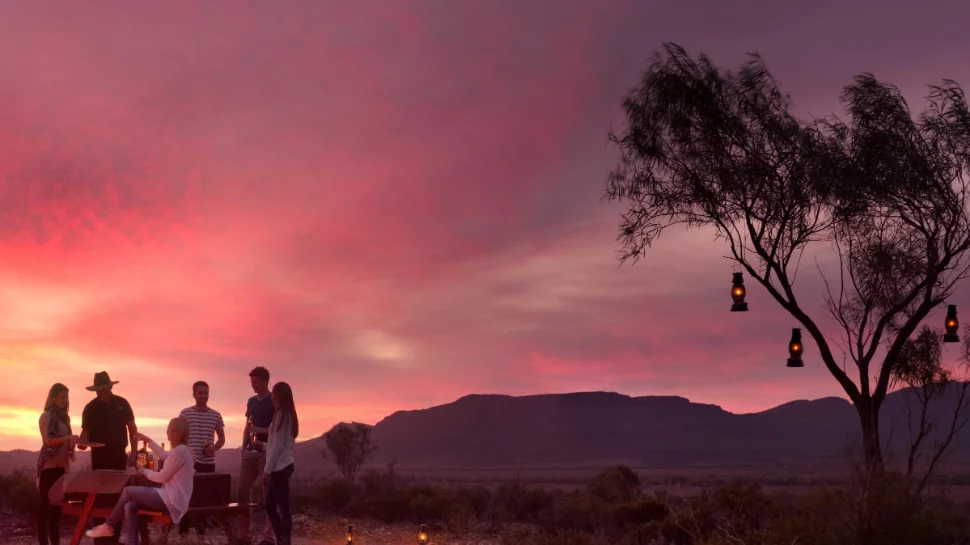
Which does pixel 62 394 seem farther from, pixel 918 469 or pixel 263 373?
pixel 918 469

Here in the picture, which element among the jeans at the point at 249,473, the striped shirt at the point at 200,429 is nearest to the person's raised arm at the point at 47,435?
the striped shirt at the point at 200,429

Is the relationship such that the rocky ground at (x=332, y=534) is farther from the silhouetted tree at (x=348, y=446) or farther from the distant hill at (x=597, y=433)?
the distant hill at (x=597, y=433)

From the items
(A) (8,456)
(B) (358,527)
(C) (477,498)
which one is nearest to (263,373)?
(B) (358,527)

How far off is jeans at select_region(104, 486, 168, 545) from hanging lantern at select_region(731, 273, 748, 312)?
9382mm

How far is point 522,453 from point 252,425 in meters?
121

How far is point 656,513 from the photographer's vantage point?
65.0 feet

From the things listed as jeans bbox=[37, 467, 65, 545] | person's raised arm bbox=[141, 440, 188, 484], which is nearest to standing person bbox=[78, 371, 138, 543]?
jeans bbox=[37, 467, 65, 545]

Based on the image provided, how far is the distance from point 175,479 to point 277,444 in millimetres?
1781

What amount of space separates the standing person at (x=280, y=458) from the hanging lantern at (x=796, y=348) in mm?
8236

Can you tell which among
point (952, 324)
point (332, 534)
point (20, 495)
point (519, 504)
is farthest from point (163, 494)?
point (519, 504)

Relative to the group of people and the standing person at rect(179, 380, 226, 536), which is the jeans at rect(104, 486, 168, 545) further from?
the standing person at rect(179, 380, 226, 536)

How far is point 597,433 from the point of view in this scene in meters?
137

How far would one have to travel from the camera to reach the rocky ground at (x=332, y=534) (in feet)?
52.4

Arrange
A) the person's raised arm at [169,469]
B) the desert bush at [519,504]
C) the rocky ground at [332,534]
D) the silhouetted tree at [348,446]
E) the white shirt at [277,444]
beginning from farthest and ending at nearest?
the silhouetted tree at [348,446] → the desert bush at [519,504] → the rocky ground at [332,534] → the white shirt at [277,444] → the person's raised arm at [169,469]
